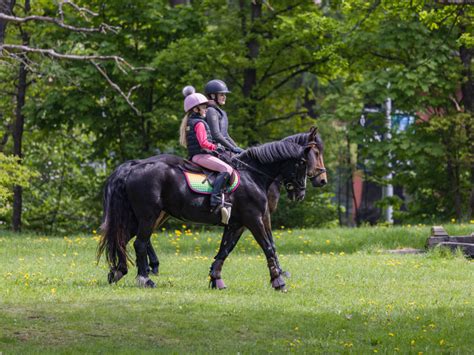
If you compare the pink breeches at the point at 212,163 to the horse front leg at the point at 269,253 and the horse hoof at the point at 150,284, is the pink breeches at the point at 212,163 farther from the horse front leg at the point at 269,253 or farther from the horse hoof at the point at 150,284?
the horse hoof at the point at 150,284

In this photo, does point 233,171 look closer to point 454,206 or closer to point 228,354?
point 228,354

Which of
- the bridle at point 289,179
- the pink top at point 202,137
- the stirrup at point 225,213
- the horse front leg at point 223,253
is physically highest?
the pink top at point 202,137

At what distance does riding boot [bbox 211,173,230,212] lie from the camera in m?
14.7

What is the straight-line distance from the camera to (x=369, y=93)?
2827 centimetres

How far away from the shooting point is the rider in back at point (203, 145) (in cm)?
1479

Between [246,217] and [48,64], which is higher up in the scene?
[48,64]

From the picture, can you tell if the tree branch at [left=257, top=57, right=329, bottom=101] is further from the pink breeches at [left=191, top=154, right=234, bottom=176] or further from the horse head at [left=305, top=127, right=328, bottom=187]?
the pink breeches at [left=191, top=154, right=234, bottom=176]

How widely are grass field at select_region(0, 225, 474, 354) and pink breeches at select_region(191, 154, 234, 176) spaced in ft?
5.77

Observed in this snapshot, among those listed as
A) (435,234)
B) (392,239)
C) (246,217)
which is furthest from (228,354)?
(392,239)

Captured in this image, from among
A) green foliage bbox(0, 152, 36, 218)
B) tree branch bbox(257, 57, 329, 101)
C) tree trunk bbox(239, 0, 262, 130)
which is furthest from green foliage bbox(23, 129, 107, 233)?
green foliage bbox(0, 152, 36, 218)

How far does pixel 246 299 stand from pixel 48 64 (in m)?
15.3

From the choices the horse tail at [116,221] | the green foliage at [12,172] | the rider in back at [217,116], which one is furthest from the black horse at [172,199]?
the green foliage at [12,172]

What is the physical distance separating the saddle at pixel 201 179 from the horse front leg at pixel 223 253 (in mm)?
714

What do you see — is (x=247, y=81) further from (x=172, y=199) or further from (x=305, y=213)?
(x=172, y=199)
